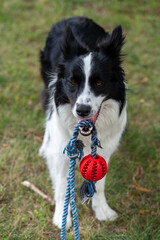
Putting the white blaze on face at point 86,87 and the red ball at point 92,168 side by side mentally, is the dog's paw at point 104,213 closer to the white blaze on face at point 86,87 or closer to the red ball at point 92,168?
the red ball at point 92,168

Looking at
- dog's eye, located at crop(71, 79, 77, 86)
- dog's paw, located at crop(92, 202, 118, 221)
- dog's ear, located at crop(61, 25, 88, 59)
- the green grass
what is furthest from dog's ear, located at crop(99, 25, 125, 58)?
dog's paw, located at crop(92, 202, 118, 221)

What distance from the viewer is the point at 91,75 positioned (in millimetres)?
2299

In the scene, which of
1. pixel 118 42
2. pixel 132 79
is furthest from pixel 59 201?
pixel 132 79

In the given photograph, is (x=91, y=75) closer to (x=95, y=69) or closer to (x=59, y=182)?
(x=95, y=69)

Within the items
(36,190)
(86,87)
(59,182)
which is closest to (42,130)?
(36,190)

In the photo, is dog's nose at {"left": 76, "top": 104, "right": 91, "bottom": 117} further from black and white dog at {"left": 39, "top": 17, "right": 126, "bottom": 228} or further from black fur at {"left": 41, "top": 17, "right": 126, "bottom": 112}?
black fur at {"left": 41, "top": 17, "right": 126, "bottom": 112}

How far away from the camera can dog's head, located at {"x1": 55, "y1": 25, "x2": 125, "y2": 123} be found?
7.38ft

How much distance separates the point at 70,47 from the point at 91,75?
41 centimetres

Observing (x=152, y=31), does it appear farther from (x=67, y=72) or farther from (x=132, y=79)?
(x=67, y=72)

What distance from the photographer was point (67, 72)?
97.3 inches

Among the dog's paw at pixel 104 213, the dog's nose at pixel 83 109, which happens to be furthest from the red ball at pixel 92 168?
the dog's paw at pixel 104 213

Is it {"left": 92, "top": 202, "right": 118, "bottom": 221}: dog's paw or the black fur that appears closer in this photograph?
the black fur

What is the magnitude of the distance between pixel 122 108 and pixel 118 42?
0.55m

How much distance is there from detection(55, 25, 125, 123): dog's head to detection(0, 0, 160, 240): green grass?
930 mm
